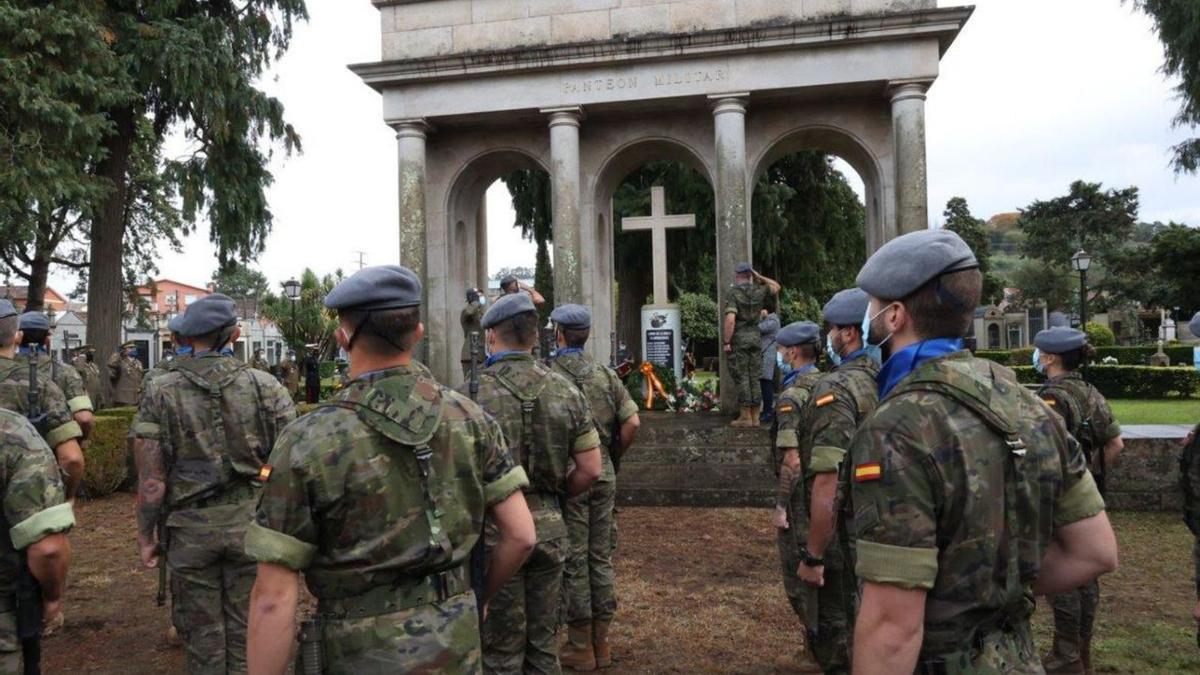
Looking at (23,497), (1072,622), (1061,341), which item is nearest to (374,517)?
(23,497)

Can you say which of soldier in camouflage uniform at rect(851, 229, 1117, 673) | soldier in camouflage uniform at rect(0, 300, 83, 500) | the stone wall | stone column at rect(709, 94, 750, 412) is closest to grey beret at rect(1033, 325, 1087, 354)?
soldier in camouflage uniform at rect(851, 229, 1117, 673)

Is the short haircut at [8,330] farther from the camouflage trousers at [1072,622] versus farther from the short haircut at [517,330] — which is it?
the camouflage trousers at [1072,622]

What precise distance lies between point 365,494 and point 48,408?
4.37m

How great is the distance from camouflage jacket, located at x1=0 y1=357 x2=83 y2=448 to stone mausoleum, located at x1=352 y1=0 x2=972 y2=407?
1006cm

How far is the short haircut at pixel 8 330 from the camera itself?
5.18 m

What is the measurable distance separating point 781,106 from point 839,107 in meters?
1.01

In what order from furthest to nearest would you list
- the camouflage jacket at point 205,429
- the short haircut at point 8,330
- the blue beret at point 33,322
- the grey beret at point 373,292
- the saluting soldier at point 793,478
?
1. the blue beret at point 33,322
2. the short haircut at point 8,330
3. the saluting soldier at point 793,478
4. the camouflage jacket at point 205,429
5. the grey beret at point 373,292

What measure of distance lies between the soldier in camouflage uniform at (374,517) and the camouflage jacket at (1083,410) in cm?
478

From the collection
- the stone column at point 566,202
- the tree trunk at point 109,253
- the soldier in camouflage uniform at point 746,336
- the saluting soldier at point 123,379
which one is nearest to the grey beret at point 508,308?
the soldier in camouflage uniform at point 746,336

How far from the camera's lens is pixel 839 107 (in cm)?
1541

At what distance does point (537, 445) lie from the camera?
468 cm

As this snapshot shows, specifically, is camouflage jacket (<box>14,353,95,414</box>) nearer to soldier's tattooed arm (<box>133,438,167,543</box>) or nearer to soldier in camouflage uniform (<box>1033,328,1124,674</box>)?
soldier's tattooed arm (<box>133,438,167,543</box>)

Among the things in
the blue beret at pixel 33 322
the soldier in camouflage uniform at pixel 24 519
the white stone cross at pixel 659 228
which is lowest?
the soldier in camouflage uniform at pixel 24 519

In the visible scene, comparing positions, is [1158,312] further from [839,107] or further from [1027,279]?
[839,107]
